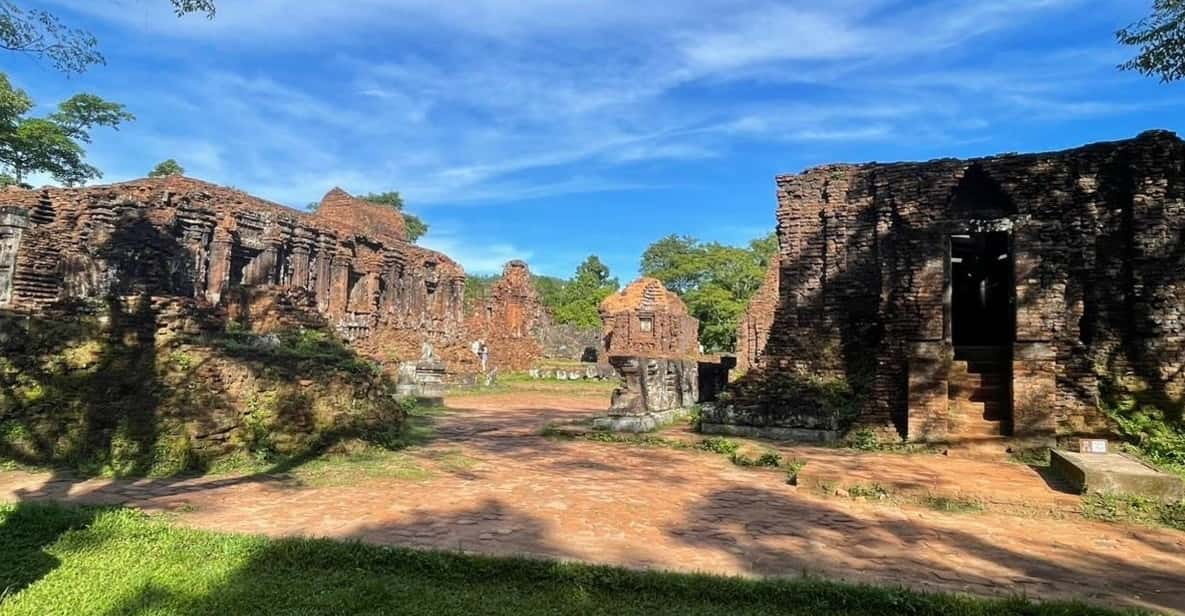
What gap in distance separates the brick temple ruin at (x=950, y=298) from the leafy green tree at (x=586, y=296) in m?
36.3

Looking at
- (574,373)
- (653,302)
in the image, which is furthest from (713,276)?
(574,373)

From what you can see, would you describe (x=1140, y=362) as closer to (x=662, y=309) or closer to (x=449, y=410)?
(x=449, y=410)

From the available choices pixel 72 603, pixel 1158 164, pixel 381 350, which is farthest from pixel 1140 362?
pixel 381 350

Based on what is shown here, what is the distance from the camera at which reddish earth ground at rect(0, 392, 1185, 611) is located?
14.0 ft

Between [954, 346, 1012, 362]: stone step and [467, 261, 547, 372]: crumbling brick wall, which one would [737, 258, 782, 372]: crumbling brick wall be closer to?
[467, 261, 547, 372]: crumbling brick wall

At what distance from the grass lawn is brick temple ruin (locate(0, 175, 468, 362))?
618 centimetres

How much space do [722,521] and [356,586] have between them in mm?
2962

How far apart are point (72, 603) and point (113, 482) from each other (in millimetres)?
3391

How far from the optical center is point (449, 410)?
1537 cm

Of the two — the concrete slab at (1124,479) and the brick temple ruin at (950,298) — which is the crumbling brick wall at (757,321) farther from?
the concrete slab at (1124,479)

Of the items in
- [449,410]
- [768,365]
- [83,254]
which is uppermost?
[83,254]

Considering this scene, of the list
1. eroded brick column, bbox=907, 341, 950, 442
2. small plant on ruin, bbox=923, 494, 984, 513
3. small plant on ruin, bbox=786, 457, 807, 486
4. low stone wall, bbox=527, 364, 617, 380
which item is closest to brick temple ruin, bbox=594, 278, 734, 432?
small plant on ruin, bbox=786, 457, 807, 486

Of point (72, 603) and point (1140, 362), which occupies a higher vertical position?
point (1140, 362)

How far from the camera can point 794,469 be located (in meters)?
7.79
